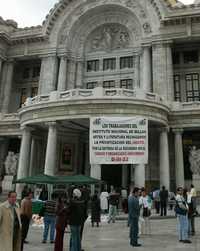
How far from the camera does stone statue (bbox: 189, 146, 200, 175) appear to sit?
2895 cm

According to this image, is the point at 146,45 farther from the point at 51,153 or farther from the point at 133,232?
the point at 133,232

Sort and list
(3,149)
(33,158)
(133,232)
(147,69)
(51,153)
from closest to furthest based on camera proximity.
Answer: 1. (133,232)
2. (51,153)
3. (33,158)
4. (147,69)
5. (3,149)

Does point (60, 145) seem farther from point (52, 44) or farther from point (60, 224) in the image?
point (60, 224)

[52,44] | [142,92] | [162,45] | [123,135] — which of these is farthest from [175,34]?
[123,135]

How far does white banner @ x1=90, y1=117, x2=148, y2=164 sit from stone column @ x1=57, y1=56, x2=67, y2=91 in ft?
49.3

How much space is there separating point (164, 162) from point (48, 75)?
18.6 m

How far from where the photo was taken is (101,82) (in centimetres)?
3788

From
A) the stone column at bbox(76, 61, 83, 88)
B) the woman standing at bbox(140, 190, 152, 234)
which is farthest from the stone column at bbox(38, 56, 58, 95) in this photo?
the woman standing at bbox(140, 190, 152, 234)

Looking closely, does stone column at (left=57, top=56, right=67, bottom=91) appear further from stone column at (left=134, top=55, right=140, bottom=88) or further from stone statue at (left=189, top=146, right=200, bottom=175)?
stone statue at (left=189, top=146, right=200, bottom=175)

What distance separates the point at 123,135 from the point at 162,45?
16.7 meters

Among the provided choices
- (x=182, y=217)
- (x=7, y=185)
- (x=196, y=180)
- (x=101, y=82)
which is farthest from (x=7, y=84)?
(x=182, y=217)

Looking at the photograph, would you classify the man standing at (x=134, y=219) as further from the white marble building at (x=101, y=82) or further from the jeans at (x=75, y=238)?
the white marble building at (x=101, y=82)

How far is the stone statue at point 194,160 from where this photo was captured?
29.0 metres

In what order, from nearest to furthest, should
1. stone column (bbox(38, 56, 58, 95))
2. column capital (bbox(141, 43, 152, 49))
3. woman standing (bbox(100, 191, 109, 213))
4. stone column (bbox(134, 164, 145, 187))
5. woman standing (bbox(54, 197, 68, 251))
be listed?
woman standing (bbox(54, 197, 68, 251))
woman standing (bbox(100, 191, 109, 213))
stone column (bbox(134, 164, 145, 187))
column capital (bbox(141, 43, 152, 49))
stone column (bbox(38, 56, 58, 95))
